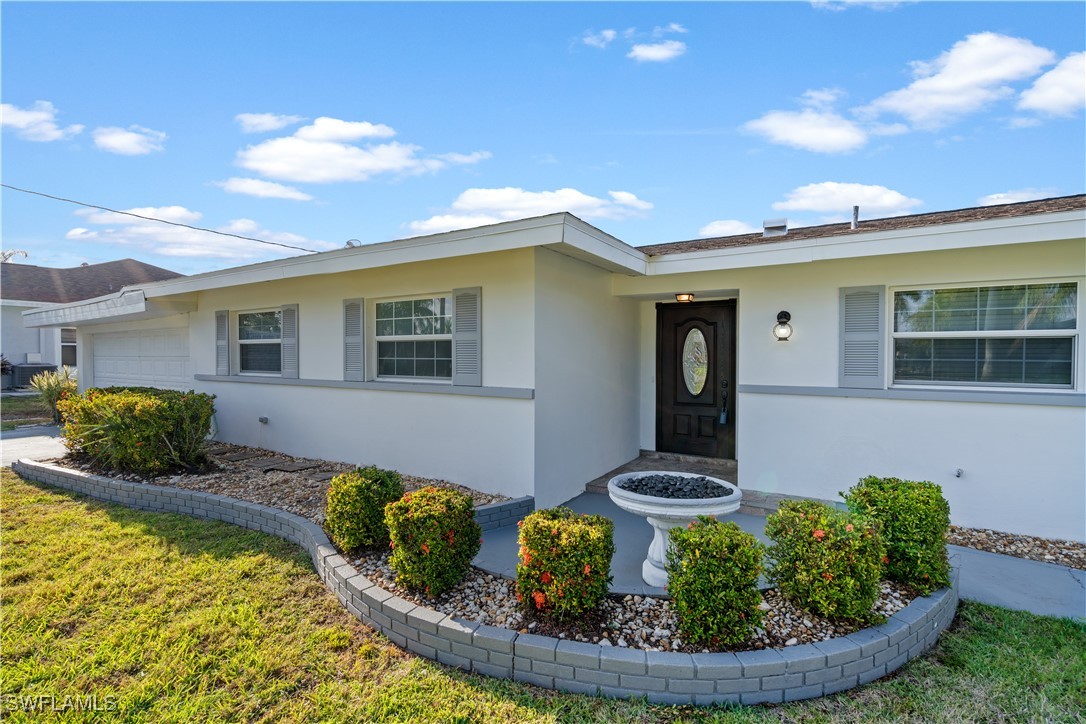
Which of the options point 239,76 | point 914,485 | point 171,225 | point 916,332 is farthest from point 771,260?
point 171,225

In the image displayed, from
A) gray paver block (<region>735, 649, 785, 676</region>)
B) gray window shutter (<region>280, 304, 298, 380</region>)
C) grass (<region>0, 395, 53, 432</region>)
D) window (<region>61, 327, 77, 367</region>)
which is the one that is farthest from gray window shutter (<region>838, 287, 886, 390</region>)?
window (<region>61, 327, 77, 367</region>)

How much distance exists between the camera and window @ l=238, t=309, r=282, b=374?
24.7 feet

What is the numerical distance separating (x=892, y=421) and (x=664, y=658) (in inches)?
150

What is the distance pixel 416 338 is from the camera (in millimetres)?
5961

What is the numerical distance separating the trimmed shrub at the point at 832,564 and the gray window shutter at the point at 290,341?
21.1 feet

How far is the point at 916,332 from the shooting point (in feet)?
16.1

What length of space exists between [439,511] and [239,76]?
28.8 ft

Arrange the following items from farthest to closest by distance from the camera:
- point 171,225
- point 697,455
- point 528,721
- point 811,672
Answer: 1. point 171,225
2. point 697,455
3. point 811,672
4. point 528,721

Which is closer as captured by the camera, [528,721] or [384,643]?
[528,721]

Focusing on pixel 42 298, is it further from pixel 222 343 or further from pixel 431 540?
pixel 431 540

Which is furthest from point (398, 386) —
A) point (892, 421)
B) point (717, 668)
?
point (892, 421)

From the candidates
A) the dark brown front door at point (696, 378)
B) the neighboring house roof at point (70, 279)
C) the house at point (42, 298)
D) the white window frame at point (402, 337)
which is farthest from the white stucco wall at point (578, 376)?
the neighboring house roof at point (70, 279)

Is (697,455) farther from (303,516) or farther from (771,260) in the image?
(303,516)

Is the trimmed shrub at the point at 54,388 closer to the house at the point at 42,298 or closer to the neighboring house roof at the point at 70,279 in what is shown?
the house at the point at 42,298
